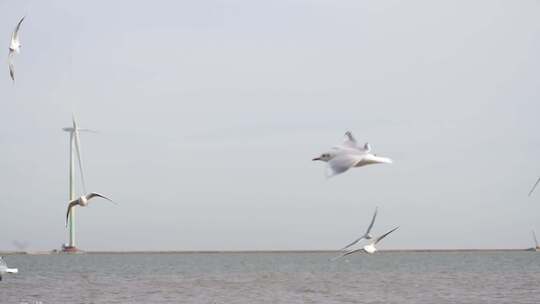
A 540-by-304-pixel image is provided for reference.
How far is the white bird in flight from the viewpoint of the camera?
14.8 metres

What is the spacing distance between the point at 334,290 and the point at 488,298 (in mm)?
17455

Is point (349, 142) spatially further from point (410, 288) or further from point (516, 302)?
point (410, 288)

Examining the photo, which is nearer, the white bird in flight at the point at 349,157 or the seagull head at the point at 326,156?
the white bird in flight at the point at 349,157

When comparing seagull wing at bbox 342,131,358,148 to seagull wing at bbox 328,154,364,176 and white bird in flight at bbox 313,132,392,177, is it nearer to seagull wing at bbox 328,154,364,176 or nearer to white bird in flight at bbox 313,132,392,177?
white bird in flight at bbox 313,132,392,177

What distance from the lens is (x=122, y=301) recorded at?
64625 mm

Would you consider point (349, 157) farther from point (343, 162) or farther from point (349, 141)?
point (349, 141)

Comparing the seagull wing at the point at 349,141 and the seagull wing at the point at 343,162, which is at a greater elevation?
the seagull wing at the point at 349,141

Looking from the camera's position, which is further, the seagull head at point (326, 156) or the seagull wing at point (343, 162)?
the seagull head at point (326, 156)

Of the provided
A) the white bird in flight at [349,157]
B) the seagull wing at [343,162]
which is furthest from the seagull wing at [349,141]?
the seagull wing at [343,162]

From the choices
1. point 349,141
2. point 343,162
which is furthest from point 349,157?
point 349,141

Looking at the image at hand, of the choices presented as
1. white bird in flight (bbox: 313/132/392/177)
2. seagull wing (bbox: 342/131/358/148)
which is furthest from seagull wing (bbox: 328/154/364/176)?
seagull wing (bbox: 342/131/358/148)

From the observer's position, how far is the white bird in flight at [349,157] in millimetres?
14812

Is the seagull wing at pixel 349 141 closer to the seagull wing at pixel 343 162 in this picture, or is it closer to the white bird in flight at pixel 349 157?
the white bird in flight at pixel 349 157

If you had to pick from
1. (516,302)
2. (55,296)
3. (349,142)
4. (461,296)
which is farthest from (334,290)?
(349,142)
